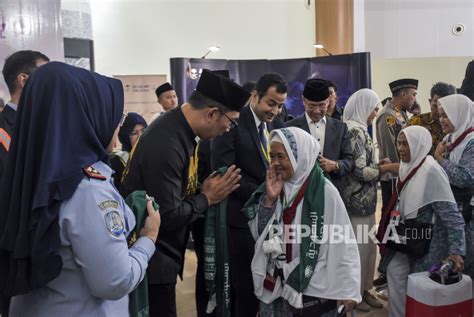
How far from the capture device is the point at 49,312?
3.62 feet

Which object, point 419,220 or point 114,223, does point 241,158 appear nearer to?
point 419,220

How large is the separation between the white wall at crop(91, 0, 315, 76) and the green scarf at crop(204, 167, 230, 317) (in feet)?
18.0

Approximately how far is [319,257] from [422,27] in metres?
3.08

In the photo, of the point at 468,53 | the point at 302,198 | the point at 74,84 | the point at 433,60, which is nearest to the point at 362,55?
the point at 468,53

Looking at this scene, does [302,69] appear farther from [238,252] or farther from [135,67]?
[238,252]

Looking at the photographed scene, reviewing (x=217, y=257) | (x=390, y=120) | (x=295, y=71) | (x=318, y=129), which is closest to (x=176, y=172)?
(x=217, y=257)

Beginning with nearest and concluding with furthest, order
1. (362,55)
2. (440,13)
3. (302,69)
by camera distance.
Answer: (440,13)
(362,55)
(302,69)

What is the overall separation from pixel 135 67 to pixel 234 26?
1.84m

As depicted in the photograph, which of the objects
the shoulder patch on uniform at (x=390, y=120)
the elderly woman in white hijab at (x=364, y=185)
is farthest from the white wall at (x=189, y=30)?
the elderly woman in white hijab at (x=364, y=185)

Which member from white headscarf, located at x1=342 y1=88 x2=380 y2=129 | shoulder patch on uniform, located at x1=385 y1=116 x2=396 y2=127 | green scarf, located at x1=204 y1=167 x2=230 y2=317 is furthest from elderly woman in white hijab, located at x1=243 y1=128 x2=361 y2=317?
shoulder patch on uniform, located at x1=385 y1=116 x2=396 y2=127

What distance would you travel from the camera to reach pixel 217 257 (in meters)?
2.39

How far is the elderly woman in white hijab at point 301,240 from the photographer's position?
1769mm

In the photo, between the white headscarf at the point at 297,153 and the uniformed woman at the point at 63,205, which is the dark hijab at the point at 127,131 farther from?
the uniformed woman at the point at 63,205

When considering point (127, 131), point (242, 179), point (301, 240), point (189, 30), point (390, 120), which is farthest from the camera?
point (189, 30)
